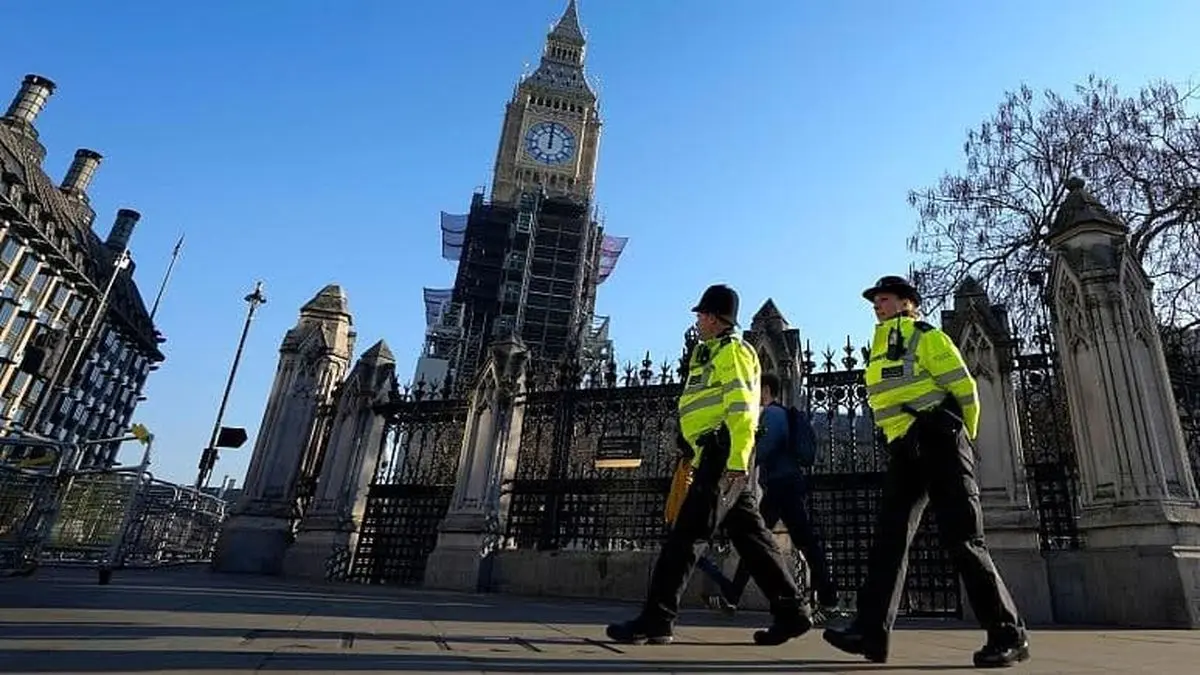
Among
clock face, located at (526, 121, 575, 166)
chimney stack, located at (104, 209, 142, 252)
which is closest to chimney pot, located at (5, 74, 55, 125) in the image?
chimney stack, located at (104, 209, 142, 252)

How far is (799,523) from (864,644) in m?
2.71

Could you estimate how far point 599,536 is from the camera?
10.2 m

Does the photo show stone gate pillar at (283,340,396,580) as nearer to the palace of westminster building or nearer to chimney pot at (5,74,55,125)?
the palace of westminster building

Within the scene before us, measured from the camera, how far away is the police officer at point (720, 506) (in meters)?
3.76

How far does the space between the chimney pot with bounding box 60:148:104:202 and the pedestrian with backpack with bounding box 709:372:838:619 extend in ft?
235

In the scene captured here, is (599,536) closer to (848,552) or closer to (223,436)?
(848,552)

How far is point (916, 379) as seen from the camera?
Answer: 3.67 meters

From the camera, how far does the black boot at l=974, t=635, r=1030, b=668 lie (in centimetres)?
325

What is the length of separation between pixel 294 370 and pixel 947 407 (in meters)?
11.7

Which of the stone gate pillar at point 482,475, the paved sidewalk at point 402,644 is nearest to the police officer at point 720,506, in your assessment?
the paved sidewalk at point 402,644

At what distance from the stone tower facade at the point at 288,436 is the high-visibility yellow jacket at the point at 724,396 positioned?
32.5 feet

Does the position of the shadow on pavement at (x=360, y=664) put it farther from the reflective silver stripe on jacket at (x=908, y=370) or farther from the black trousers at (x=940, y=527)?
the reflective silver stripe on jacket at (x=908, y=370)

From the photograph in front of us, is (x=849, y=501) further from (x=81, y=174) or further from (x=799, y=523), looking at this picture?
(x=81, y=174)

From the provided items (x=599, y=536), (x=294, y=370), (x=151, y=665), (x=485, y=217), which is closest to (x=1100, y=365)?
(x=599, y=536)
